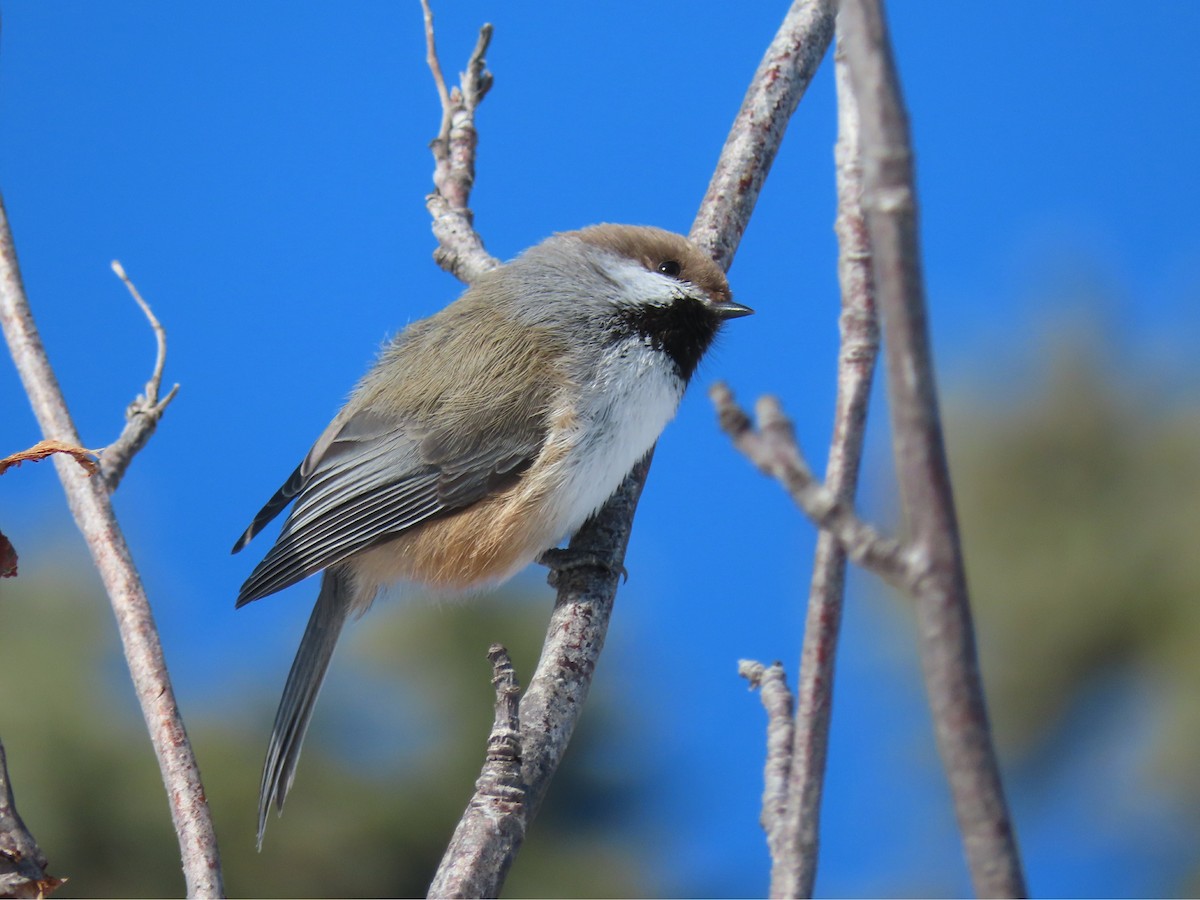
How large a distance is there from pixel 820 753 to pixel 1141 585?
567 cm

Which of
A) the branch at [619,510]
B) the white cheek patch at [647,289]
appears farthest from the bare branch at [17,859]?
the white cheek patch at [647,289]

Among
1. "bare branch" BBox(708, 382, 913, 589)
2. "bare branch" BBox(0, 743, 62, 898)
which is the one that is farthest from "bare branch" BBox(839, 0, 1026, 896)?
"bare branch" BBox(0, 743, 62, 898)

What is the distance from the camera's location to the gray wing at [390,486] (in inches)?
96.6

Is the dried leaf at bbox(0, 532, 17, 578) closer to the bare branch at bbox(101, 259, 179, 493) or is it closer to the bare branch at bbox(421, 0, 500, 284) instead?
the bare branch at bbox(101, 259, 179, 493)

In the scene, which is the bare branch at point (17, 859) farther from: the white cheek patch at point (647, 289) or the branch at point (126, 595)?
the white cheek patch at point (647, 289)

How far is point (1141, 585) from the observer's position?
5.77m

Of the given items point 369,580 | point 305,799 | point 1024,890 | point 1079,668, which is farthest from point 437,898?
point 1079,668

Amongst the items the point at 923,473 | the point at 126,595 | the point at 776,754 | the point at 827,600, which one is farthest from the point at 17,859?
the point at 923,473

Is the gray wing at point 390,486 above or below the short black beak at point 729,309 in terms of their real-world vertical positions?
below

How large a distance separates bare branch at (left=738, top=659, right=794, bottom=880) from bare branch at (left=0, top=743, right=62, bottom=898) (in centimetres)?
71

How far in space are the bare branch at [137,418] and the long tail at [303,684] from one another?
0.67 metres

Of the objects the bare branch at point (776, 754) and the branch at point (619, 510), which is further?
the branch at point (619, 510)

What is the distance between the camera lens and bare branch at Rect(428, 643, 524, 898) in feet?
4.05

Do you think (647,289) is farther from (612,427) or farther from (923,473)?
(923,473)
